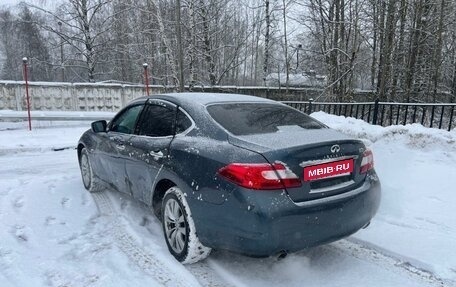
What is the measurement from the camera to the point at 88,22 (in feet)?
82.1

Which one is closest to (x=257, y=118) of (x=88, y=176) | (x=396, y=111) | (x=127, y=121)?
(x=127, y=121)

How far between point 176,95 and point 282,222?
196 centimetres

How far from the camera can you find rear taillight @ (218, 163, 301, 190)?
2.69m

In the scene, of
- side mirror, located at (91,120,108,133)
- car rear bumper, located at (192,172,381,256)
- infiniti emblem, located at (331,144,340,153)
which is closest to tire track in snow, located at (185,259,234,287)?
car rear bumper, located at (192,172,381,256)

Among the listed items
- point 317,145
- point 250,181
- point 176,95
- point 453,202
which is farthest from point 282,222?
point 453,202

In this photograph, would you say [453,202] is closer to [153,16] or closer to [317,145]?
[317,145]

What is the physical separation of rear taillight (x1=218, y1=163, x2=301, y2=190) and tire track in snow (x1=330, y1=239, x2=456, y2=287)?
4.07 ft

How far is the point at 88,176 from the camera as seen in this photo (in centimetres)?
547

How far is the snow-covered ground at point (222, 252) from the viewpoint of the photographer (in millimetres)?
3078

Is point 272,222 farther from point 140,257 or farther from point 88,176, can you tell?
point 88,176

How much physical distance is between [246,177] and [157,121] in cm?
157

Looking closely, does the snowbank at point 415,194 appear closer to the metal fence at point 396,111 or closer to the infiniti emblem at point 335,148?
the infiniti emblem at point 335,148

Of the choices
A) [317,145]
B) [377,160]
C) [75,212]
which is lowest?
[75,212]

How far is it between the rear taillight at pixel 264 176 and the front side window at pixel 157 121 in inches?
43.0
